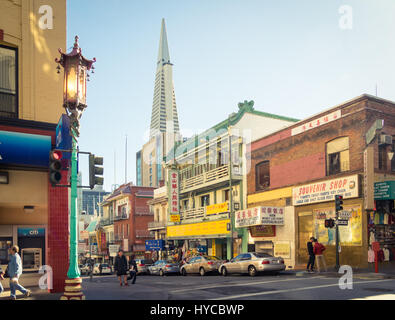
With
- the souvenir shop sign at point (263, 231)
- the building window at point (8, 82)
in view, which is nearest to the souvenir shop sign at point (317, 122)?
the souvenir shop sign at point (263, 231)

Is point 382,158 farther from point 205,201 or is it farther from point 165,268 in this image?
point 205,201

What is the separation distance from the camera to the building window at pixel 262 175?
3190 centimetres

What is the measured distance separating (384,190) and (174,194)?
24.8 metres

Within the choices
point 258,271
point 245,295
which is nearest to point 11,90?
point 245,295

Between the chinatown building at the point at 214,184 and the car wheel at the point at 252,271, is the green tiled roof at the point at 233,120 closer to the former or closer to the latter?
the chinatown building at the point at 214,184

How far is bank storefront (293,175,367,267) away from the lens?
75.7ft

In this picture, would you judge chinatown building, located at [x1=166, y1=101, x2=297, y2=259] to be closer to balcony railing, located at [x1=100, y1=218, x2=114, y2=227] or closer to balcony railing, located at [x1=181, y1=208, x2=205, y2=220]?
balcony railing, located at [x1=181, y1=208, x2=205, y2=220]

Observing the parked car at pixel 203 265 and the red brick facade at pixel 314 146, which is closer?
the red brick facade at pixel 314 146

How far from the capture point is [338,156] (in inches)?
998

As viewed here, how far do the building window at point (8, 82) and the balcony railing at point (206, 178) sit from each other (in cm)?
2189

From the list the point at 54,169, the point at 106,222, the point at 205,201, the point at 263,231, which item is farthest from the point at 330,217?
the point at 106,222
